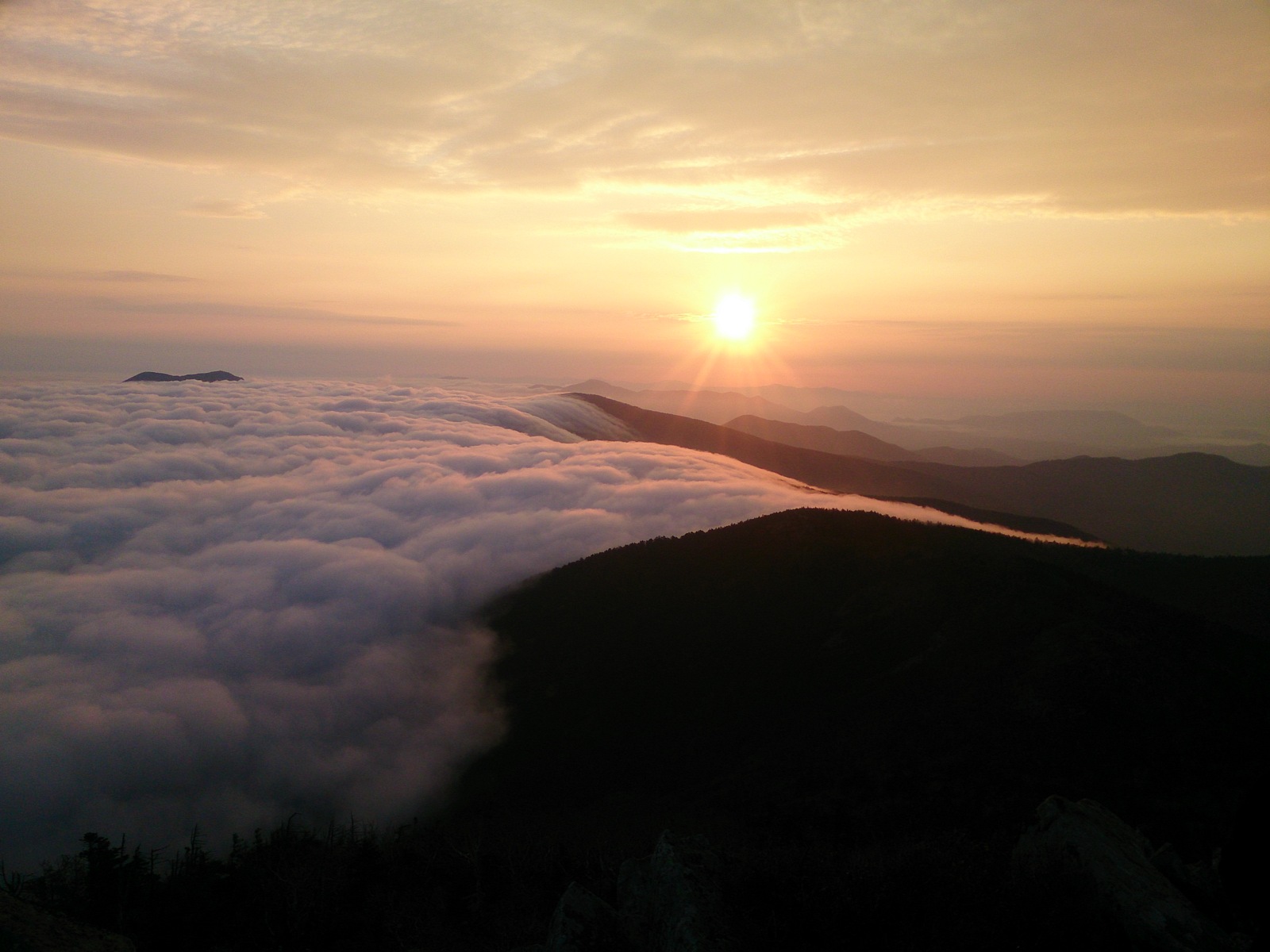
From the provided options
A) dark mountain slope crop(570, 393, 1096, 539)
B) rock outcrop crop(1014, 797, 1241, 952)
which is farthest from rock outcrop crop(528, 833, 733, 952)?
dark mountain slope crop(570, 393, 1096, 539)

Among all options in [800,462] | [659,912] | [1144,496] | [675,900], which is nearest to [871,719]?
[659,912]

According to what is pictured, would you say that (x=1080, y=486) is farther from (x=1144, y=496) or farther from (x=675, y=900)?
(x=675, y=900)

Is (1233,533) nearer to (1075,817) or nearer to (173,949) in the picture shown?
(1075,817)

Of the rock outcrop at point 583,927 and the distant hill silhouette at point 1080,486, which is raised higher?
the distant hill silhouette at point 1080,486

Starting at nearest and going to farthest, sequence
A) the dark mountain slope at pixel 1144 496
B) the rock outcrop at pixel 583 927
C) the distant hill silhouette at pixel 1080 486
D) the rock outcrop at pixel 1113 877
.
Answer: the rock outcrop at pixel 1113 877 < the rock outcrop at pixel 583 927 < the dark mountain slope at pixel 1144 496 < the distant hill silhouette at pixel 1080 486

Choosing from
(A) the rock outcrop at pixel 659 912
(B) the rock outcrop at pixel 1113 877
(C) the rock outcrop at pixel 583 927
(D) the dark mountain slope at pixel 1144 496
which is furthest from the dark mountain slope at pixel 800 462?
(C) the rock outcrop at pixel 583 927

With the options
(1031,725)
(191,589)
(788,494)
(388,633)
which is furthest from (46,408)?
(1031,725)

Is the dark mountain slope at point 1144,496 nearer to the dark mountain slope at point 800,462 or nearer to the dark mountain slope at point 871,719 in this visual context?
the dark mountain slope at point 800,462
